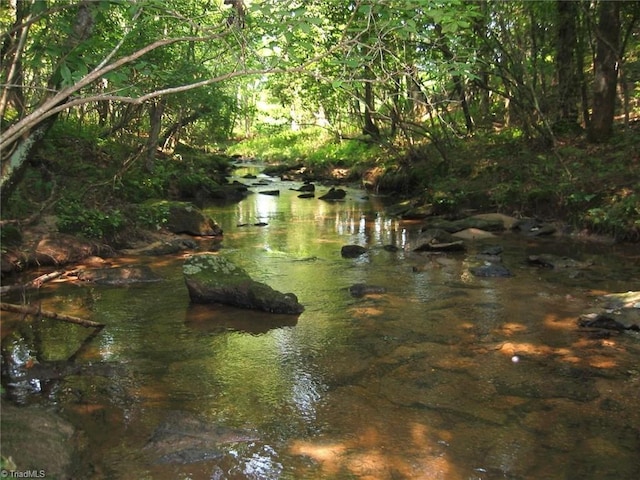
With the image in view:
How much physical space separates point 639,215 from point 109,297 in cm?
1146

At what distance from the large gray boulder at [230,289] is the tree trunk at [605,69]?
12691 mm

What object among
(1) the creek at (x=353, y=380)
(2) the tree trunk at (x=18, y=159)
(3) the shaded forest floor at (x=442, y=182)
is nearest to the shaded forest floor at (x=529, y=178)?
(3) the shaded forest floor at (x=442, y=182)

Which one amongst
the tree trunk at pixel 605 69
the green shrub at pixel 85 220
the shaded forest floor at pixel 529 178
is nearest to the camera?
the green shrub at pixel 85 220

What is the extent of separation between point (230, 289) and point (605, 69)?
44.0 feet

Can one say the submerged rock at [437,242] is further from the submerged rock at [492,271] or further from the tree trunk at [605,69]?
the tree trunk at [605,69]

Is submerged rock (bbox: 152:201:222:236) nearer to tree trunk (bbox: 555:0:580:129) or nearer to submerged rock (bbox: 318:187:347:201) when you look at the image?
submerged rock (bbox: 318:187:347:201)

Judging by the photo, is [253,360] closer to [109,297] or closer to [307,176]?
[109,297]

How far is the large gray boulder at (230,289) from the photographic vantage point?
29.0 ft

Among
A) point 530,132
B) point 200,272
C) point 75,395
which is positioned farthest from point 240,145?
point 75,395

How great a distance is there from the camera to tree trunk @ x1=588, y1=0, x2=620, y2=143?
16.3 meters

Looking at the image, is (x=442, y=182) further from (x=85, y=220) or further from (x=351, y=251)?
(x=85, y=220)

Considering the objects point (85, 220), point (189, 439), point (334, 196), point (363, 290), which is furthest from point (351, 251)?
point (334, 196)

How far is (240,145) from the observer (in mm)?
55688

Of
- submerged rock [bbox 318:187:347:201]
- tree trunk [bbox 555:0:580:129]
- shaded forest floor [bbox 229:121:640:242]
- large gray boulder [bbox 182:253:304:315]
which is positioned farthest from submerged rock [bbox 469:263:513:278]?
submerged rock [bbox 318:187:347:201]
